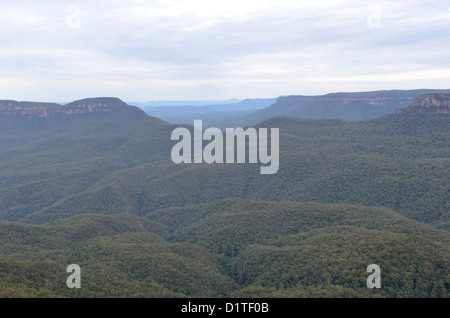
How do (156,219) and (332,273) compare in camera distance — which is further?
(156,219)

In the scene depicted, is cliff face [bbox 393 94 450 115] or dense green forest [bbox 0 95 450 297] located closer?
dense green forest [bbox 0 95 450 297]

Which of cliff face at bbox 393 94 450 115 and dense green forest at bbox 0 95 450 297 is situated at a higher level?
cliff face at bbox 393 94 450 115

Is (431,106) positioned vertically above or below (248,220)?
above

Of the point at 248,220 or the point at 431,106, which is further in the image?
the point at 431,106

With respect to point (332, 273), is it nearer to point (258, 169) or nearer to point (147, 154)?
point (258, 169)
